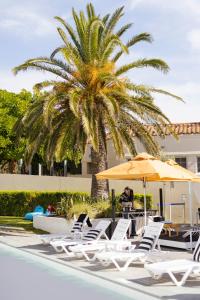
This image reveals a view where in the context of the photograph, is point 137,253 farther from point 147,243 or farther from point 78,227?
point 78,227

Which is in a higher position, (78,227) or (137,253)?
(78,227)

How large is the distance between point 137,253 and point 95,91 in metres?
12.2

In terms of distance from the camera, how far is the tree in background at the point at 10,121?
48.3 metres

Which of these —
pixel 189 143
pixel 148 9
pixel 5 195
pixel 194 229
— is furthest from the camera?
pixel 189 143

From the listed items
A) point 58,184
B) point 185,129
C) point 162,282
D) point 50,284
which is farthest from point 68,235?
point 185,129

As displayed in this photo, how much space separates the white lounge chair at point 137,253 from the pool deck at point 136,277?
0.19 meters

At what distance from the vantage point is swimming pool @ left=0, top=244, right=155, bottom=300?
30.9 feet

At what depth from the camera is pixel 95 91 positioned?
896 inches

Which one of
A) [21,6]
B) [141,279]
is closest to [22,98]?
[21,6]

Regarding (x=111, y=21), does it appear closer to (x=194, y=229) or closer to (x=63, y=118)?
(x=63, y=118)

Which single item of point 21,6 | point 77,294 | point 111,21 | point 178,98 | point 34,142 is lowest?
point 77,294

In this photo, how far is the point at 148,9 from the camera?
17438 mm

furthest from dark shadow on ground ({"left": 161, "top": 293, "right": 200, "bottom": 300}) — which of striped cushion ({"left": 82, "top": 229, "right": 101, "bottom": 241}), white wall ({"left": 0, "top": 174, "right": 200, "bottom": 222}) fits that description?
white wall ({"left": 0, "top": 174, "right": 200, "bottom": 222})

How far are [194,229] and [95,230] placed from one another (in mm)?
3249
